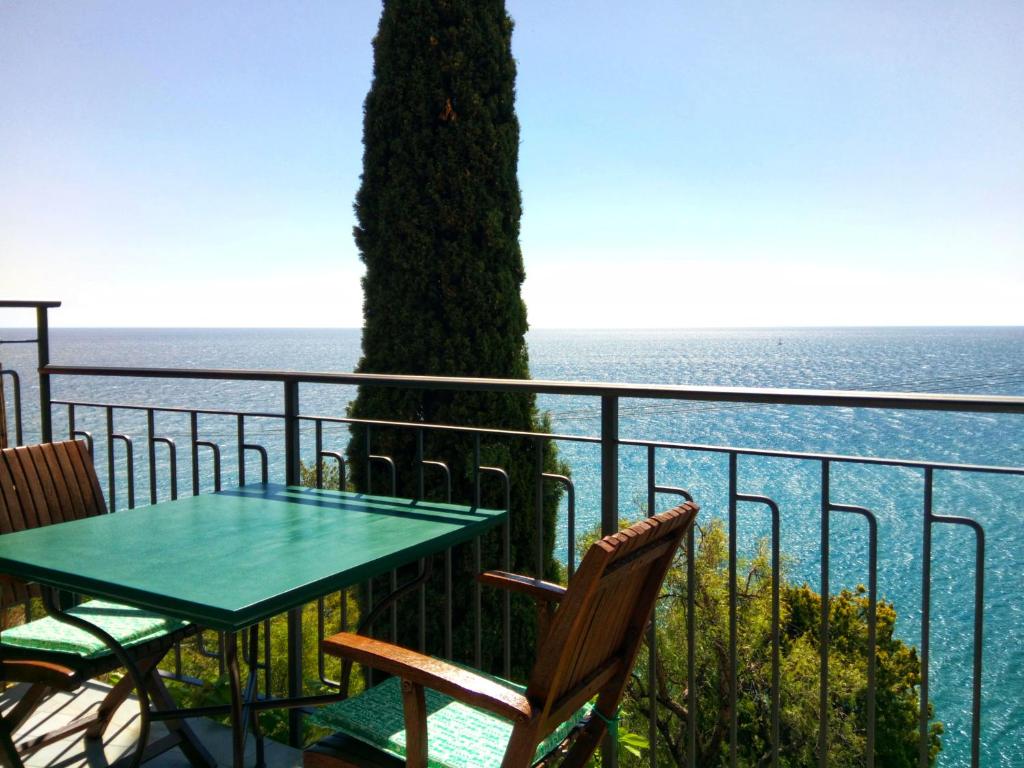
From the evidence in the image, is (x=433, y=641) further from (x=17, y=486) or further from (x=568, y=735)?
(x=568, y=735)

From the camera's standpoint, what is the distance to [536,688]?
1336mm

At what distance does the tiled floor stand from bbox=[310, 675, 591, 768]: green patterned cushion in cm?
100

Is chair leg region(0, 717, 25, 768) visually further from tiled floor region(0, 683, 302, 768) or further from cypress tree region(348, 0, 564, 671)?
cypress tree region(348, 0, 564, 671)

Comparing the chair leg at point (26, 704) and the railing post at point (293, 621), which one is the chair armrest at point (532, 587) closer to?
the railing post at point (293, 621)

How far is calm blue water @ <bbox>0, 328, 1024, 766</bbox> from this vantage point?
66.4 feet

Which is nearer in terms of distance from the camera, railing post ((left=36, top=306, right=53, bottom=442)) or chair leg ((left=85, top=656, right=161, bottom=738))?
chair leg ((left=85, top=656, right=161, bottom=738))

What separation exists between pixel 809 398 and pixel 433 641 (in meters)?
6.38

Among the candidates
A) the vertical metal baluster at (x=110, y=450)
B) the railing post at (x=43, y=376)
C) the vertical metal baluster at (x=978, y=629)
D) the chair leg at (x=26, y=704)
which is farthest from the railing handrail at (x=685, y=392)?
the chair leg at (x=26, y=704)

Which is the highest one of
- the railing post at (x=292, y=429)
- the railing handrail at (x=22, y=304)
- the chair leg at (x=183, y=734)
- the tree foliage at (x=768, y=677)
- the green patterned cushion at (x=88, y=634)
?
the railing handrail at (x=22, y=304)

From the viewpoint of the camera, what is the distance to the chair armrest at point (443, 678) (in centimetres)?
130

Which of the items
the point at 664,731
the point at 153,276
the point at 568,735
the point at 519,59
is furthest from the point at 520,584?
the point at 153,276

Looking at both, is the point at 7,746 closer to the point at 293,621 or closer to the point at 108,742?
the point at 108,742

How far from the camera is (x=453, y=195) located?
7379mm

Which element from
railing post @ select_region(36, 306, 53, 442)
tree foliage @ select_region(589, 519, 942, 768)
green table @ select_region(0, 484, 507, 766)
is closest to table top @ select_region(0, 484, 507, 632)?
green table @ select_region(0, 484, 507, 766)
